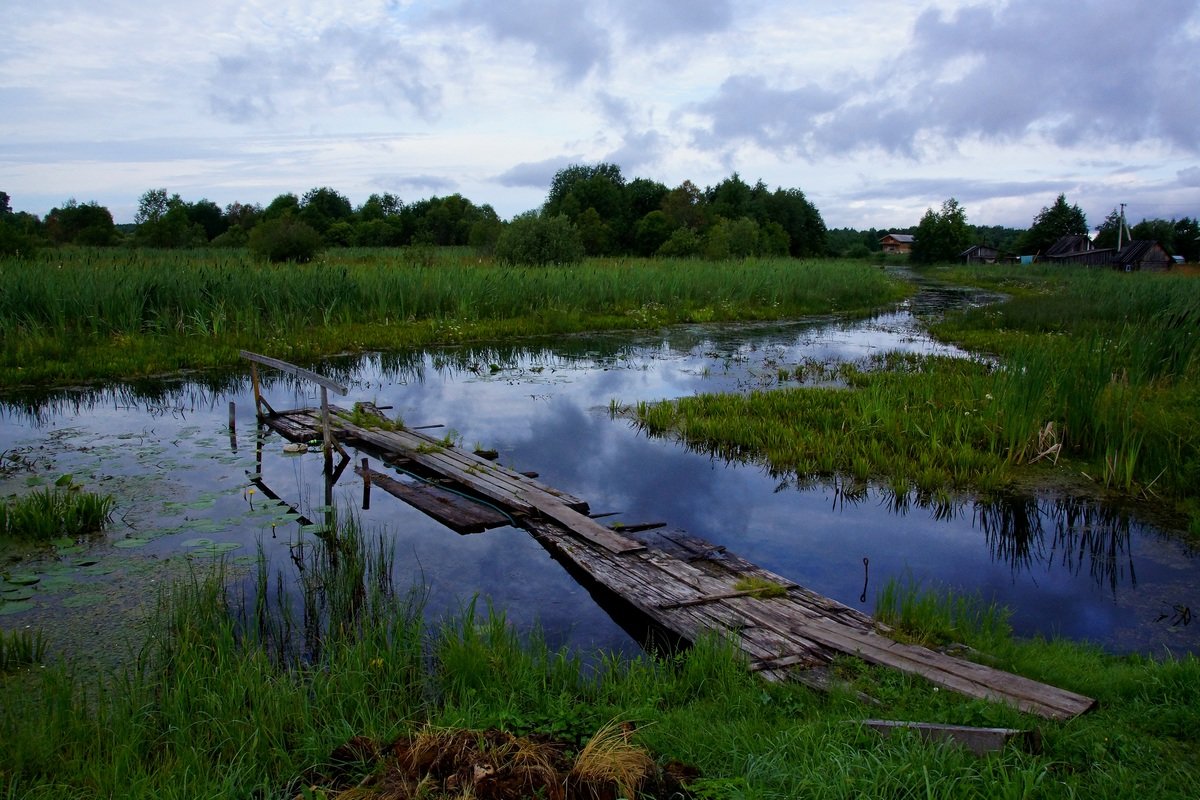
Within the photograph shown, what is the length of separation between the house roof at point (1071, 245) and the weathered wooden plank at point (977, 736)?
2954 inches

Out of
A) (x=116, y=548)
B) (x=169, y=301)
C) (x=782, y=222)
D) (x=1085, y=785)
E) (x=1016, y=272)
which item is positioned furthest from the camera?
(x=782, y=222)

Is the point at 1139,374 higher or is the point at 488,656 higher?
the point at 1139,374

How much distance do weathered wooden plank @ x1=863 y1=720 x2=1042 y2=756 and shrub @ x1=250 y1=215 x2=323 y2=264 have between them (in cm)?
2921

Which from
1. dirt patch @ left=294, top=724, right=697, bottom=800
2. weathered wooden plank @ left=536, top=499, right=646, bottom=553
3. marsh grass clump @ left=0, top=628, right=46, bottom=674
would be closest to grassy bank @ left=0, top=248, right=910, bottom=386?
weathered wooden plank @ left=536, top=499, right=646, bottom=553

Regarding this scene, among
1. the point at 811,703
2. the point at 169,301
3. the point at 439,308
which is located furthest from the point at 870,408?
the point at 169,301

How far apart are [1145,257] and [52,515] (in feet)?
198

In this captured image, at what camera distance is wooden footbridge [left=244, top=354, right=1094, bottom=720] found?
3.88 metres

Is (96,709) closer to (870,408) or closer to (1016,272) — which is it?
(870,408)

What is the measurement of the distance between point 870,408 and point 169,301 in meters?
12.4

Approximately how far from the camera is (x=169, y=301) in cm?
1468

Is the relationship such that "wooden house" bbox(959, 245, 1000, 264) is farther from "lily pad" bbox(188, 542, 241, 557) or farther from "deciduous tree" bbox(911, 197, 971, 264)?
"lily pad" bbox(188, 542, 241, 557)

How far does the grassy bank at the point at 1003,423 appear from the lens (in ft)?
24.9

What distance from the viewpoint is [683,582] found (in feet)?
17.1

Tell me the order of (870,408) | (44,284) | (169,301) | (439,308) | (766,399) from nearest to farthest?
(870,408) < (766,399) < (44,284) < (169,301) < (439,308)
